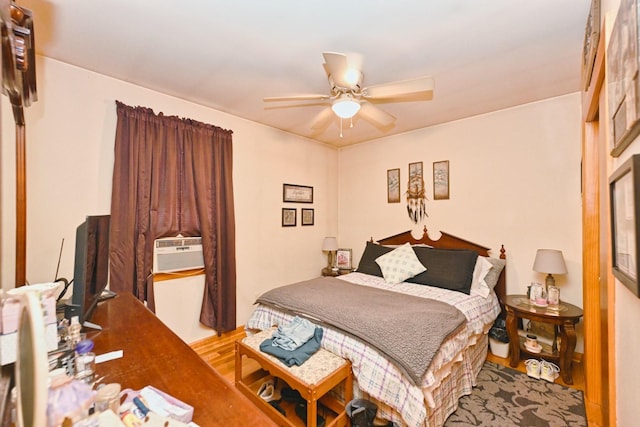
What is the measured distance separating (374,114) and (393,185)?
1.72 metres

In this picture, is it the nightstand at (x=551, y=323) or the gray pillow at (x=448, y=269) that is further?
the gray pillow at (x=448, y=269)

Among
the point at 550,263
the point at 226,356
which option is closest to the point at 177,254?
the point at 226,356

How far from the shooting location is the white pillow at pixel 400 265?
3.00 meters

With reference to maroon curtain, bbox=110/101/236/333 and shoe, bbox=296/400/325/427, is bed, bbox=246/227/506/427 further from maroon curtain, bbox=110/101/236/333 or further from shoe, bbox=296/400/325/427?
maroon curtain, bbox=110/101/236/333

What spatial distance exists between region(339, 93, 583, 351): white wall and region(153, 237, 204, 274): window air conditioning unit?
8.12ft

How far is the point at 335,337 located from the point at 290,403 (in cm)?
60

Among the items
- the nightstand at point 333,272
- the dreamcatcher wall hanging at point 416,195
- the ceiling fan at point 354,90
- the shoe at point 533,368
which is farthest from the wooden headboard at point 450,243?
the ceiling fan at point 354,90

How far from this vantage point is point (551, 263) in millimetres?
2479

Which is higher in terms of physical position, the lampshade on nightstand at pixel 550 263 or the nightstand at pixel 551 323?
the lampshade on nightstand at pixel 550 263

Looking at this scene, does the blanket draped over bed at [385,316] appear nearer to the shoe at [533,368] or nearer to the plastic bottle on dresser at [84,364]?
the shoe at [533,368]

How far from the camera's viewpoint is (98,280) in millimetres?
1524

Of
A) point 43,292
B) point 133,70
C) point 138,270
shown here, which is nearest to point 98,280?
point 43,292

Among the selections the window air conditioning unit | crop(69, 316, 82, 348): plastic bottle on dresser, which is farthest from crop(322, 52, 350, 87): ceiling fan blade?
the window air conditioning unit

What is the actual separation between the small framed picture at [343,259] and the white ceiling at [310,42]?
245 centimetres
